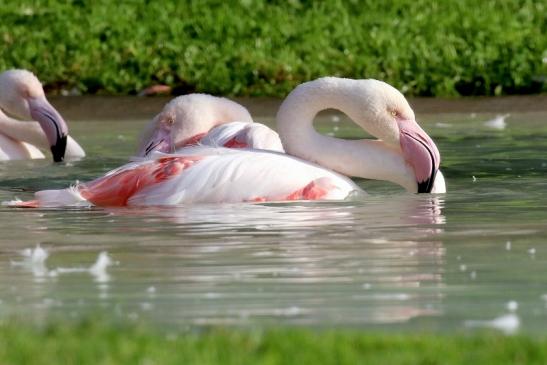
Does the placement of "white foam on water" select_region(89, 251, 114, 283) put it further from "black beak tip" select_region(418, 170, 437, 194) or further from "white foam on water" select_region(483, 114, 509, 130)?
"white foam on water" select_region(483, 114, 509, 130)

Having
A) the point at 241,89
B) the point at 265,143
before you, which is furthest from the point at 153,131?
the point at 241,89

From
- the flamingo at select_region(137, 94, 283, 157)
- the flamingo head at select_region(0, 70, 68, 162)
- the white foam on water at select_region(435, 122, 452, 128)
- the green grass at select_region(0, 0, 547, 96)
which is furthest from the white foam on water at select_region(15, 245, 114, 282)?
the green grass at select_region(0, 0, 547, 96)

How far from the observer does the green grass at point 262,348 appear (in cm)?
426

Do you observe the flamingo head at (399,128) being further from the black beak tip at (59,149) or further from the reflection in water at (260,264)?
the black beak tip at (59,149)

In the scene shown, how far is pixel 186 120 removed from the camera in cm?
1012

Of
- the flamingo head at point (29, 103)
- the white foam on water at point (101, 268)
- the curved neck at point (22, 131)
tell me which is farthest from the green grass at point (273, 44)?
the white foam on water at point (101, 268)

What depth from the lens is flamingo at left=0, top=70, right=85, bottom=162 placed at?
12.1 meters

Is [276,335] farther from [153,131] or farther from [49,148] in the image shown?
[49,148]

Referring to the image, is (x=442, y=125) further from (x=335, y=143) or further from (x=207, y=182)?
(x=207, y=182)

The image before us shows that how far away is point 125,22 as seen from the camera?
16984 millimetres

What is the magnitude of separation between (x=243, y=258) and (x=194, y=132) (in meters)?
3.66

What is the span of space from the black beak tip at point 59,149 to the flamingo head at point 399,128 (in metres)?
3.34

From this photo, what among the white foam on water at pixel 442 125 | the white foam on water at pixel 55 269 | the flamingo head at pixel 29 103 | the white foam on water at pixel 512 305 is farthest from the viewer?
the white foam on water at pixel 442 125

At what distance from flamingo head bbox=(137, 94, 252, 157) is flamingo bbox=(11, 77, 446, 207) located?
1.12m
